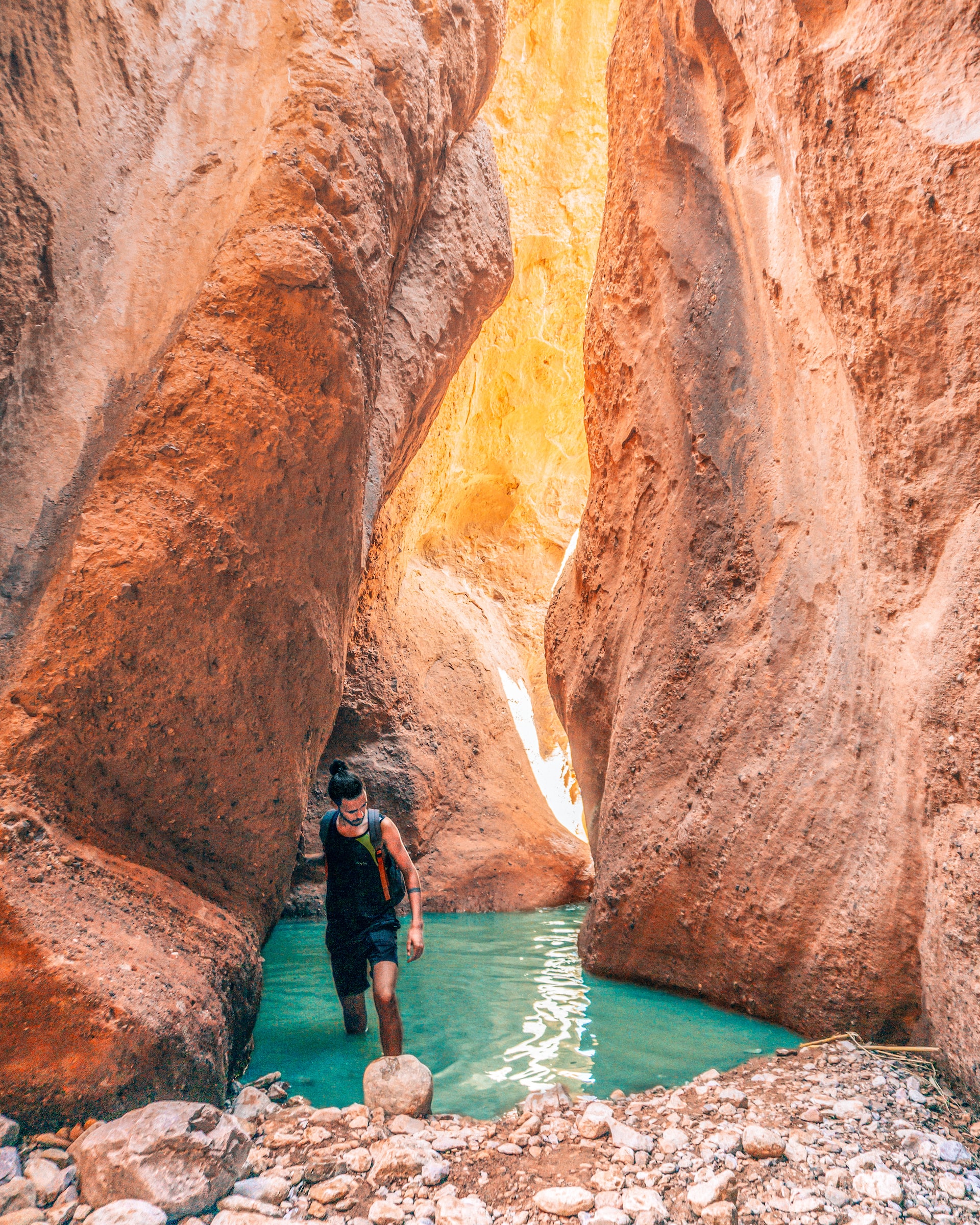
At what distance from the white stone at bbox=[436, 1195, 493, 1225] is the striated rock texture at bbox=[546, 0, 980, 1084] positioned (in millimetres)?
1689

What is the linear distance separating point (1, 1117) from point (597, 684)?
14.1ft

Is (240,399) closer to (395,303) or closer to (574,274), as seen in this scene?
(395,303)

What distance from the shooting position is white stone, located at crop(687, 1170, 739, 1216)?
208 cm

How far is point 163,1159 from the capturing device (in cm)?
206

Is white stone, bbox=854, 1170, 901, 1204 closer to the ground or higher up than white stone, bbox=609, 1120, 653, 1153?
higher up

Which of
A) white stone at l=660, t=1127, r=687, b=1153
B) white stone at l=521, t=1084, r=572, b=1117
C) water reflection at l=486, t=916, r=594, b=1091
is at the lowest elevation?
water reflection at l=486, t=916, r=594, b=1091

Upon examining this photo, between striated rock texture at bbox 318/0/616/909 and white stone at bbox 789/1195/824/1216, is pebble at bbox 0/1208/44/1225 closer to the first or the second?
white stone at bbox 789/1195/824/1216

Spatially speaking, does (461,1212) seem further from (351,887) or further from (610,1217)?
(351,887)

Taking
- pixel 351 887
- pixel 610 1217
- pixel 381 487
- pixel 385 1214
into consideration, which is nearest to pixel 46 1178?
pixel 385 1214

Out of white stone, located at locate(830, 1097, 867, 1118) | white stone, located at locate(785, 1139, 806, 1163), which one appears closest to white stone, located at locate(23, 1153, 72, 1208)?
white stone, located at locate(785, 1139, 806, 1163)

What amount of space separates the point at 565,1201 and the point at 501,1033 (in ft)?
6.01

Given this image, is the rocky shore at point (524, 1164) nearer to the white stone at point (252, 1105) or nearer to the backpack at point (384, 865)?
the white stone at point (252, 1105)

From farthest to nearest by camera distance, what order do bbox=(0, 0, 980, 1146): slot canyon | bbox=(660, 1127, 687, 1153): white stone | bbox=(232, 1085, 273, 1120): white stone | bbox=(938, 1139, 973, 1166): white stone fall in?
1. bbox=(0, 0, 980, 1146): slot canyon
2. bbox=(232, 1085, 273, 1120): white stone
3. bbox=(660, 1127, 687, 1153): white stone
4. bbox=(938, 1139, 973, 1166): white stone

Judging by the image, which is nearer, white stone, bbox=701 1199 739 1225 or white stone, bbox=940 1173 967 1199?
white stone, bbox=701 1199 739 1225
